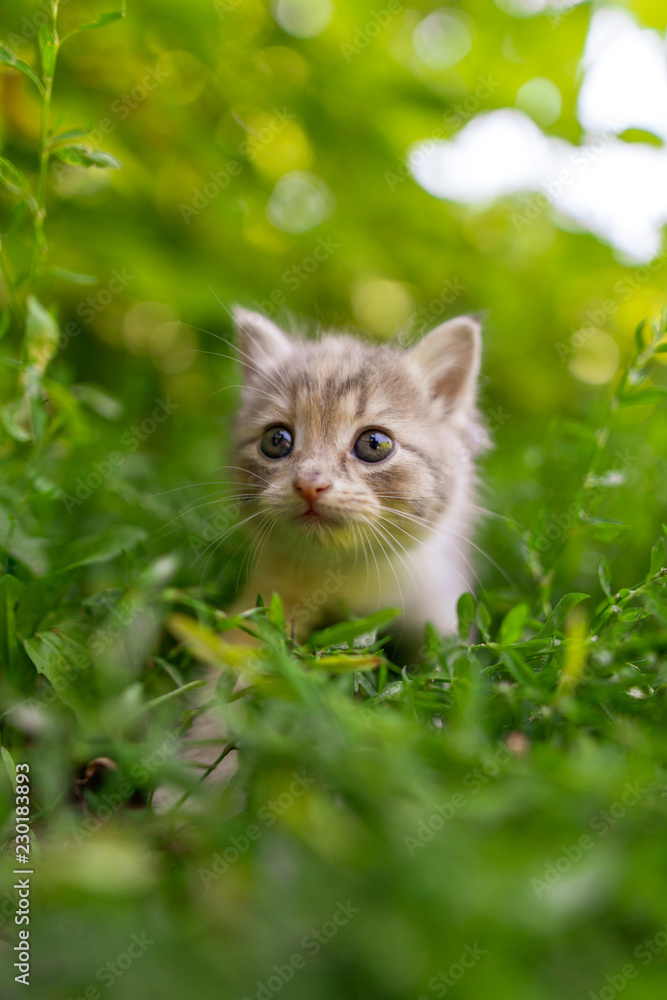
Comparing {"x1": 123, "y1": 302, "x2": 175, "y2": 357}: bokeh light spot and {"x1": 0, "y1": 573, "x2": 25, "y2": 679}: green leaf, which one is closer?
{"x1": 0, "y1": 573, "x2": 25, "y2": 679}: green leaf

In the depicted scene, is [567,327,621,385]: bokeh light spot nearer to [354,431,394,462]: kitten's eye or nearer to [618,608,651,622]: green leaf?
[354,431,394,462]: kitten's eye

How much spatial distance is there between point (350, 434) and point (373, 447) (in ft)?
0.27

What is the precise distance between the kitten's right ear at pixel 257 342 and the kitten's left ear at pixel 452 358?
523 mm

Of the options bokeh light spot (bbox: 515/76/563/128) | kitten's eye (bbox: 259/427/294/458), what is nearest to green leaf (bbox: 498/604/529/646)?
kitten's eye (bbox: 259/427/294/458)

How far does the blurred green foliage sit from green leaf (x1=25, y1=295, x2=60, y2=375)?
0.05 ft

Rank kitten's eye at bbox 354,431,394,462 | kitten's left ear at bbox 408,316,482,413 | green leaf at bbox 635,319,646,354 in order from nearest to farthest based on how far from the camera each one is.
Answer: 1. green leaf at bbox 635,319,646,354
2. kitten's eye at bbox 354,431,394,462
3. kitten's left ear at bbox 408,316,482,413

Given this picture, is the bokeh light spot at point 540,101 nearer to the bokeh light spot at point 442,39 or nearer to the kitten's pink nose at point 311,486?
the bokeh light spot at point 442,39

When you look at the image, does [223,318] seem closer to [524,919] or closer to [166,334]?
[166,334]

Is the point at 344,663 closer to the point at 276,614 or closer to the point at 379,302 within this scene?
the point at 276,614

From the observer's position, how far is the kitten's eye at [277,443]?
7.34ft

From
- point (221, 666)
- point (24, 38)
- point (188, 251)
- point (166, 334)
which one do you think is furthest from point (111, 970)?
point (166, 334)

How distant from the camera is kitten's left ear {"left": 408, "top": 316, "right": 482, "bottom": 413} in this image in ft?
8.07

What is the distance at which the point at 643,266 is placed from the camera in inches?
137

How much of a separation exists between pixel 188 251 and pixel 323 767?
3.09m
